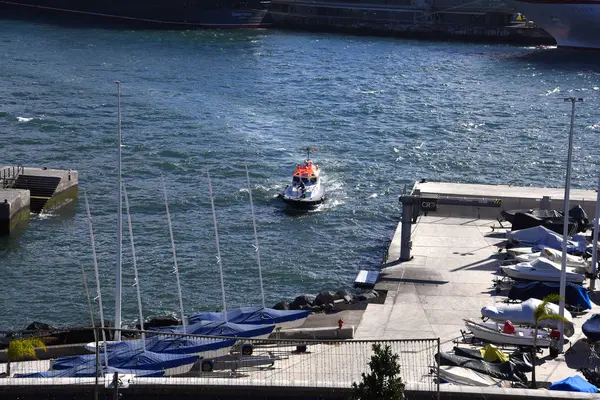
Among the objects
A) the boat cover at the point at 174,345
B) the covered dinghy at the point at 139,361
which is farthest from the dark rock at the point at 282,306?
the covered dinghy at the point at 139,361

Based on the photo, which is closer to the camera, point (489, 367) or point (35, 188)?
point (489, 367)

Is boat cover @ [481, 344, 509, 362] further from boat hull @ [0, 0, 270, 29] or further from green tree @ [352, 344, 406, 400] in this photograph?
boat hull @ [0, 0, 270, 29]

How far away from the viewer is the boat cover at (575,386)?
89.1 feet

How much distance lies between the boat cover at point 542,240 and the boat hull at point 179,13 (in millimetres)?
87547

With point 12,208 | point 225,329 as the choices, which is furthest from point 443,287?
point 12,208

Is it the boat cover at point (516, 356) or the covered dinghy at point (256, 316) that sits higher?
the boat cover at point (516, 356)

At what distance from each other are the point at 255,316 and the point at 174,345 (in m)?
4.02

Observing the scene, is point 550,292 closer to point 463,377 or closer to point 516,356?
point 516,356

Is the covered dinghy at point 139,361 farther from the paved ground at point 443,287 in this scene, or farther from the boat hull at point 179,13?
the boat hull at point 179,13

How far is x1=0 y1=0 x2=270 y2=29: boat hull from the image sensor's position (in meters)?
129

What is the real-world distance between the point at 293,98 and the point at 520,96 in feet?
54.9

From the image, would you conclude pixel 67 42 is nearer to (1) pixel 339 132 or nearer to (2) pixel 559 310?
(1) pixel 339 132

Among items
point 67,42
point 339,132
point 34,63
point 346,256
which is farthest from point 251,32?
point 346,256

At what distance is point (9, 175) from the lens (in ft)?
183
